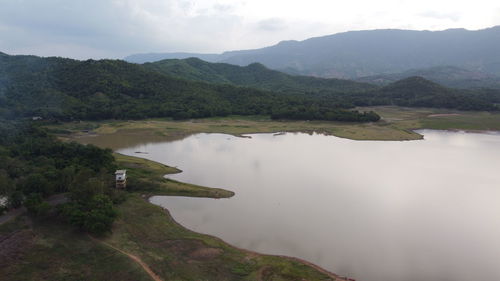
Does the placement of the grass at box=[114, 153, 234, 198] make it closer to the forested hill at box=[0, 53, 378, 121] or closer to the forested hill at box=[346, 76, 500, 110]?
the forested hill at box=[0, 53, 378, 121]

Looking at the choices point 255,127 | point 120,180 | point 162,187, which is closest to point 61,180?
point 120,180

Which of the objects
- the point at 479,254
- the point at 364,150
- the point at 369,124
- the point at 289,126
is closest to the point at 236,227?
the point at 479,254

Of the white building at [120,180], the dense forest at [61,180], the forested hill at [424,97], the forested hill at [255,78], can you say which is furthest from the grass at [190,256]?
the forested hill at [255,78]

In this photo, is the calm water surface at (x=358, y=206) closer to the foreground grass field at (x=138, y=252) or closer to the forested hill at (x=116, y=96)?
the foreground grass field at (x=138, y=252)

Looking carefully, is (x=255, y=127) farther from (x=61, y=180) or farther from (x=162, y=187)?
(x=61, y=180)

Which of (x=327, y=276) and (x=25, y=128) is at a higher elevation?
(x=25, y=128)

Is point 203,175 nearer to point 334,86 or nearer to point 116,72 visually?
point 116,72
